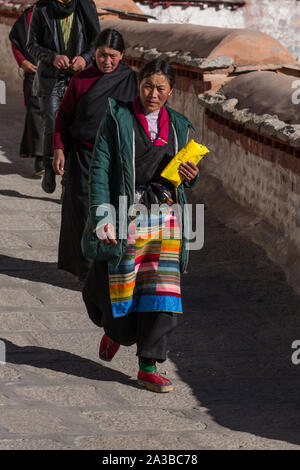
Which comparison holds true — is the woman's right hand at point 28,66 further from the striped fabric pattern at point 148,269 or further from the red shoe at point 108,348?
the striped fabric pattern at point 148,269

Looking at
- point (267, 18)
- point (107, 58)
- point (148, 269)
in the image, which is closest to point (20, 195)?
point (107, 58)

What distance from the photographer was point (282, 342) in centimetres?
587

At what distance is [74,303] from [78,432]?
196cm

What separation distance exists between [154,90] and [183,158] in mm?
335

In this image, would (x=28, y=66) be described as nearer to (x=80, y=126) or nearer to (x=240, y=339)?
(x=80, y=126)

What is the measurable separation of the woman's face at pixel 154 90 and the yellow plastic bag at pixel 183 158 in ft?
0.77

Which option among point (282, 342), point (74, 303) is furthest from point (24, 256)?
point (282, 342)

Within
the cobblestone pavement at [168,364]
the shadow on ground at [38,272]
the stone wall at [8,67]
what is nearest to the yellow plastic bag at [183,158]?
the cobblestone pavement at [168,364]

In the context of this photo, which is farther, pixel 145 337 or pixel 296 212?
pixel 296 212

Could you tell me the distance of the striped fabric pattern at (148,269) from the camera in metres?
5.07

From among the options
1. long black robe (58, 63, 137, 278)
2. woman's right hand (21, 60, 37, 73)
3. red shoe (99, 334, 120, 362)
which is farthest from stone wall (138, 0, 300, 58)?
red shoe (99, 334, 120, 362)

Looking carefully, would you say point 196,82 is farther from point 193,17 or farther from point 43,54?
point 193,17

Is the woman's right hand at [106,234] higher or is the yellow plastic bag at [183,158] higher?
the yellow plastic bag at [183,158]

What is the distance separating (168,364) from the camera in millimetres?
5543
